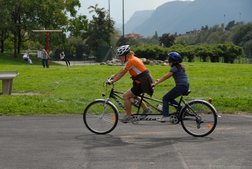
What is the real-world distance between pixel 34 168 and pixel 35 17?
5784cm

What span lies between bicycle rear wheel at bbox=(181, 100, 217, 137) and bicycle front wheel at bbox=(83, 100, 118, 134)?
4.56 ft

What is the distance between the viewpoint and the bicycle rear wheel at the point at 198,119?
30.9 feet

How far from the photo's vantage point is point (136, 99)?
32.1 ft

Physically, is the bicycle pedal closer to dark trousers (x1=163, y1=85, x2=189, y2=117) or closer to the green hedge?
dark trousers (x1=163, y1=85, x2=189, y2=117)

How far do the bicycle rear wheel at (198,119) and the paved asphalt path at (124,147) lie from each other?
6.6 inches

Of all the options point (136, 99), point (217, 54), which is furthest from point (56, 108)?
point (217, 54)

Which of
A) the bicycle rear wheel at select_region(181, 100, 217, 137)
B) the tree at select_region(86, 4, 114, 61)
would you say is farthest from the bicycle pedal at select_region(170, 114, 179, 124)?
the tree at select_region(86, 4, 114, 61)

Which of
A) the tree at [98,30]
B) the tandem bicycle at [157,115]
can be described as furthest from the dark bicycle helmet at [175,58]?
the tree at [98,30]

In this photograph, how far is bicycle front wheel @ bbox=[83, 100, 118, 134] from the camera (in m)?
9.89

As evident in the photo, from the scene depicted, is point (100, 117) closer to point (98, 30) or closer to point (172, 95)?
point (172, 95)

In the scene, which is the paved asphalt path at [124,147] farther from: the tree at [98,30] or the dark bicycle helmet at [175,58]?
the tree at [98,30]

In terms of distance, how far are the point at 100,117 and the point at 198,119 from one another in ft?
6.40

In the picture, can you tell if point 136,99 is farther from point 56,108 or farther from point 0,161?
point 56,108

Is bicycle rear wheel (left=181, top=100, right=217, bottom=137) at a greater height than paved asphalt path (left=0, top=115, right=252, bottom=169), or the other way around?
bicycle rear wheel (left=181, top=100, right=217, bottom=137)
